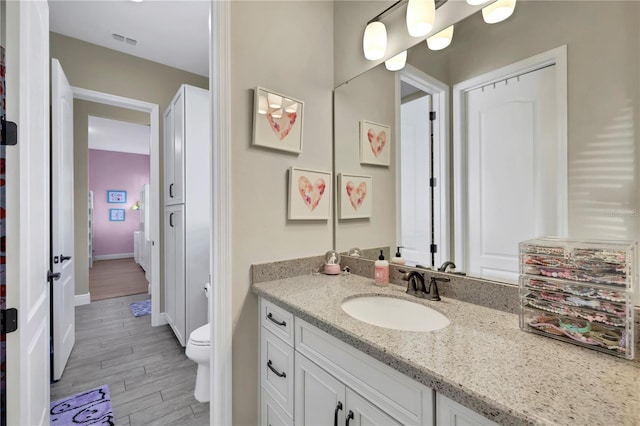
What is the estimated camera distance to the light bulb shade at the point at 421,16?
131 cm

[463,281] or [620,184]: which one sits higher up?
[620,184]

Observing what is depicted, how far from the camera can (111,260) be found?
7492 millimetres


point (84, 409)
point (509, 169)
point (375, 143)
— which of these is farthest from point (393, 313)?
point (84, 409)

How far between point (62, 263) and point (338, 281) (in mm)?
2056

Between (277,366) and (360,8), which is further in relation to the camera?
(360,8)

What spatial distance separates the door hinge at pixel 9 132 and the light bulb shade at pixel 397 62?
163 centimetres

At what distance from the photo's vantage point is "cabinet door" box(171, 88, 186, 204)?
8.55 feet

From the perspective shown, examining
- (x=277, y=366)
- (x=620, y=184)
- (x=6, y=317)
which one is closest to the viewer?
(x=620, y=184)

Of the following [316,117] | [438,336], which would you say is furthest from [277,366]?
[316,117]

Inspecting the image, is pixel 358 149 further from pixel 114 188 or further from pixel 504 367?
pixel 114 188

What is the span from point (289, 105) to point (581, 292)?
145 cm

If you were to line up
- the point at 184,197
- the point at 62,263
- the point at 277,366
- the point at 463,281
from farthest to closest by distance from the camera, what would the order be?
the point at 184,197 → the point at 62,263 → the point at 277,366 → the point at 463,281

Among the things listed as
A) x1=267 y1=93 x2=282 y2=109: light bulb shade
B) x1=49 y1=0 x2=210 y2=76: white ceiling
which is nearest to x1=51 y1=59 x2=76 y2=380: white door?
x1=49 y1=0 x2=210 y2=76: white ceiling

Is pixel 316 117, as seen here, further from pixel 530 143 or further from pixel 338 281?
pixel 530 143
